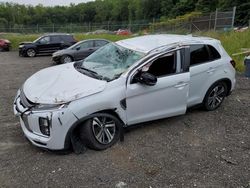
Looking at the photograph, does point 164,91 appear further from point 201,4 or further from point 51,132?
point 201,4

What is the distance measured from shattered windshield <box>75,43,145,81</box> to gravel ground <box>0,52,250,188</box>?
1.09 m

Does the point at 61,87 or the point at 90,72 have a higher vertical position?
the point at 90,72

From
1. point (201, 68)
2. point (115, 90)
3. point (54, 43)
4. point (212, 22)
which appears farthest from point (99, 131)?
point (212, 22)

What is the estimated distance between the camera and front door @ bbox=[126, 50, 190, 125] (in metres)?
4.52

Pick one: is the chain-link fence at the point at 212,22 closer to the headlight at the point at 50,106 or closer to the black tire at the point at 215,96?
the black tire at the point at 215,96

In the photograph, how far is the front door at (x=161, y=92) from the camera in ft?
14.8

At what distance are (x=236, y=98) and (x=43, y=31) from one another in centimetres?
3750

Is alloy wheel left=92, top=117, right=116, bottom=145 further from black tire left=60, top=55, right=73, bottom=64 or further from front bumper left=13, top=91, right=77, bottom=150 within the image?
black tire left=60, top=55, right=73, bottom=64

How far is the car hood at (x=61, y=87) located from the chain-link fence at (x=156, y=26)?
744 inches

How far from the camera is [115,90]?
4312mm

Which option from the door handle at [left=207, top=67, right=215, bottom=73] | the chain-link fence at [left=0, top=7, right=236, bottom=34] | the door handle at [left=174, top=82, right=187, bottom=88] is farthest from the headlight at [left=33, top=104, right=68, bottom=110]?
the chain-link fence at [left=0, top=7, right=236, bottom=34]

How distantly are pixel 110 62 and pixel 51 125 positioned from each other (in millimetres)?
1642

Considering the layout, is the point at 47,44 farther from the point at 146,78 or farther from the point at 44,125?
the point at 44,125

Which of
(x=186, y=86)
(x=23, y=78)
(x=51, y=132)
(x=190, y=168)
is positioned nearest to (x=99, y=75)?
(x=51, y=132)
